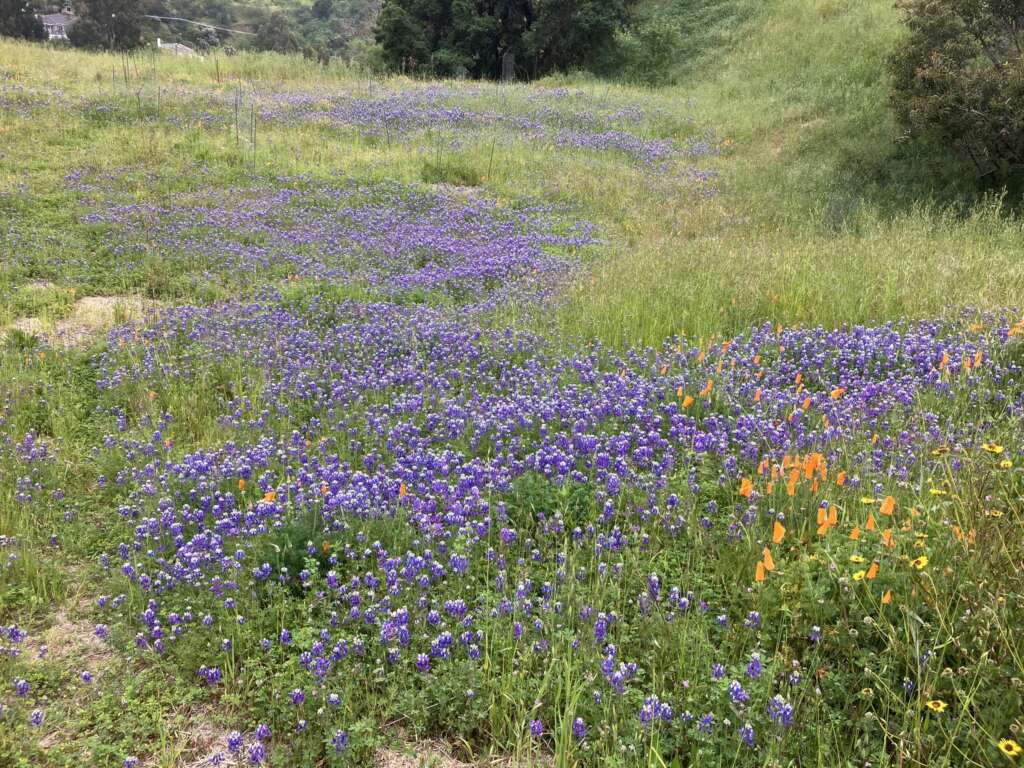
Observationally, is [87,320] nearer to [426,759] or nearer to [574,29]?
[426,759]

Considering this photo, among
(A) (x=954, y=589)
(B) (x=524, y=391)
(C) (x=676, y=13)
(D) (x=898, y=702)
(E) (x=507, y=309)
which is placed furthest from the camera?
(C) (x=676, y=13)

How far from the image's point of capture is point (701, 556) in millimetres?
3365

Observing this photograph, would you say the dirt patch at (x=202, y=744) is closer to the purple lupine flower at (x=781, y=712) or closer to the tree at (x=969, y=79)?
the purple lupine flower at (x=781, y=712)

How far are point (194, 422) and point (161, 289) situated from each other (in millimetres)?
3883

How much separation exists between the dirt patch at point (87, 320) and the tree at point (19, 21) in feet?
176

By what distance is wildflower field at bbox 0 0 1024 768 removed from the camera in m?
2.68

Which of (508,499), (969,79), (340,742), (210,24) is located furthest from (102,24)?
(340,742)

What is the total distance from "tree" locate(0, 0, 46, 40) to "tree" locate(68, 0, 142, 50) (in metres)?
2.23

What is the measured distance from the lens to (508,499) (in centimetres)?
400

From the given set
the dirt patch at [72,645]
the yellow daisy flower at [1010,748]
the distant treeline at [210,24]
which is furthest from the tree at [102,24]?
the yellow daisy flower at [1010,748]

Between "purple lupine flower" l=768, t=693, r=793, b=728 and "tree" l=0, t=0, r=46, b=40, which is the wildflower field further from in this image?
"tree" l=0, t=0, r=46, b=40

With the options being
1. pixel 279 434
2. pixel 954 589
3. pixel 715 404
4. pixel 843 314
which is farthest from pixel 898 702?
pixel 843 314

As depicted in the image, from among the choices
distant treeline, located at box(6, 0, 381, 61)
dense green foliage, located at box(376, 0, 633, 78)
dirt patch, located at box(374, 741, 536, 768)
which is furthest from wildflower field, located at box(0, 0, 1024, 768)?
dense green foliage, located at box(376, 0, 633, 78)

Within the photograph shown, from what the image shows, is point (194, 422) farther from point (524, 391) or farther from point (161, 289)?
point (161, 289)
